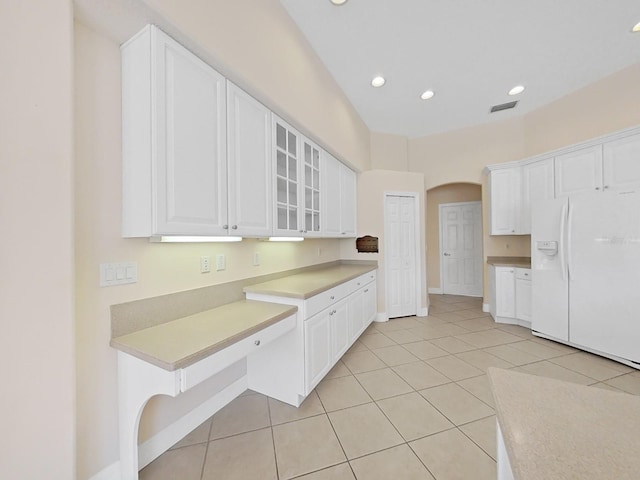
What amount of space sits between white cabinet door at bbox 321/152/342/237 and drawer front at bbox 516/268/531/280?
109 inches

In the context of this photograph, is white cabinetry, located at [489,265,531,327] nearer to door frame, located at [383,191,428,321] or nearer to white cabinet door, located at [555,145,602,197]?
door frame, located at [383,191,428,321]

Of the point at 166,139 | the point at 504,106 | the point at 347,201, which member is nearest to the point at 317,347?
the point at 166,139

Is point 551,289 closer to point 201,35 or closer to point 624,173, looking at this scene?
point 624,173

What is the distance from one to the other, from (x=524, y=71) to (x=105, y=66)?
434cm

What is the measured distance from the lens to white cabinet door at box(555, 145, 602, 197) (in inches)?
119

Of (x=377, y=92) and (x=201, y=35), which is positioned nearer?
(x=201, y=35)

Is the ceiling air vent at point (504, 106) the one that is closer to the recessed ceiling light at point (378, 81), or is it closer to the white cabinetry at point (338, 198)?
the recessed ceiling light at point (378, 81)

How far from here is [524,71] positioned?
10.4 ft

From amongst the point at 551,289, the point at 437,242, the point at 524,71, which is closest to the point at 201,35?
the point at 524,71

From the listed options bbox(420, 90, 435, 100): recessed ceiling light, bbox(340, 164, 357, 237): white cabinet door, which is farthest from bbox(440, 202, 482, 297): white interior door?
bbox(340, 164, 357, 237): white cabinet door

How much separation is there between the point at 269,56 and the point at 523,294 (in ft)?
14.4

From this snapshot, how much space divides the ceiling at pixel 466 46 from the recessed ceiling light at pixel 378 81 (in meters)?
0.07

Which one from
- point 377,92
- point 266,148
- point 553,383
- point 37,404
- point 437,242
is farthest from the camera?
point 437,242

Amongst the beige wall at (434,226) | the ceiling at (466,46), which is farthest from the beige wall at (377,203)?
the beige wall at (434,226)
